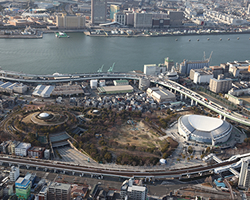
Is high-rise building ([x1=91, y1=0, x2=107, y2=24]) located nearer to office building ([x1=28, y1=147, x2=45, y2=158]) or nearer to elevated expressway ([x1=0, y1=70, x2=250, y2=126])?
elevated expressway ([x1=0, y1=70, x2=250, y2=126])

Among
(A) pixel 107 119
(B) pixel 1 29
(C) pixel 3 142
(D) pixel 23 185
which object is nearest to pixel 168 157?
(A) pixel 107 119

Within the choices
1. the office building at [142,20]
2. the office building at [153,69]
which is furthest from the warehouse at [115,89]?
the office building at [142,20]


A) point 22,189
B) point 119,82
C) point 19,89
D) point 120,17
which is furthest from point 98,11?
point 22,189

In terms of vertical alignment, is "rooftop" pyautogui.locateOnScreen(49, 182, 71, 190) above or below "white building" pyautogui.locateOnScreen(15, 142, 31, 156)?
above

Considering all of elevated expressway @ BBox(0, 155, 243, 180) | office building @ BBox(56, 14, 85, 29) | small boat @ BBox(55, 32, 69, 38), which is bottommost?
elevated expressway @ BBox(0, 155, 243, 180)

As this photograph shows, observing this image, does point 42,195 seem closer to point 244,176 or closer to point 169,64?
point 244,176

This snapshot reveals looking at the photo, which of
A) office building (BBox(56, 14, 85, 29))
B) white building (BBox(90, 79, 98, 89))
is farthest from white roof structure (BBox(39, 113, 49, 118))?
office building (BBox(56, 14, 85, 29))
